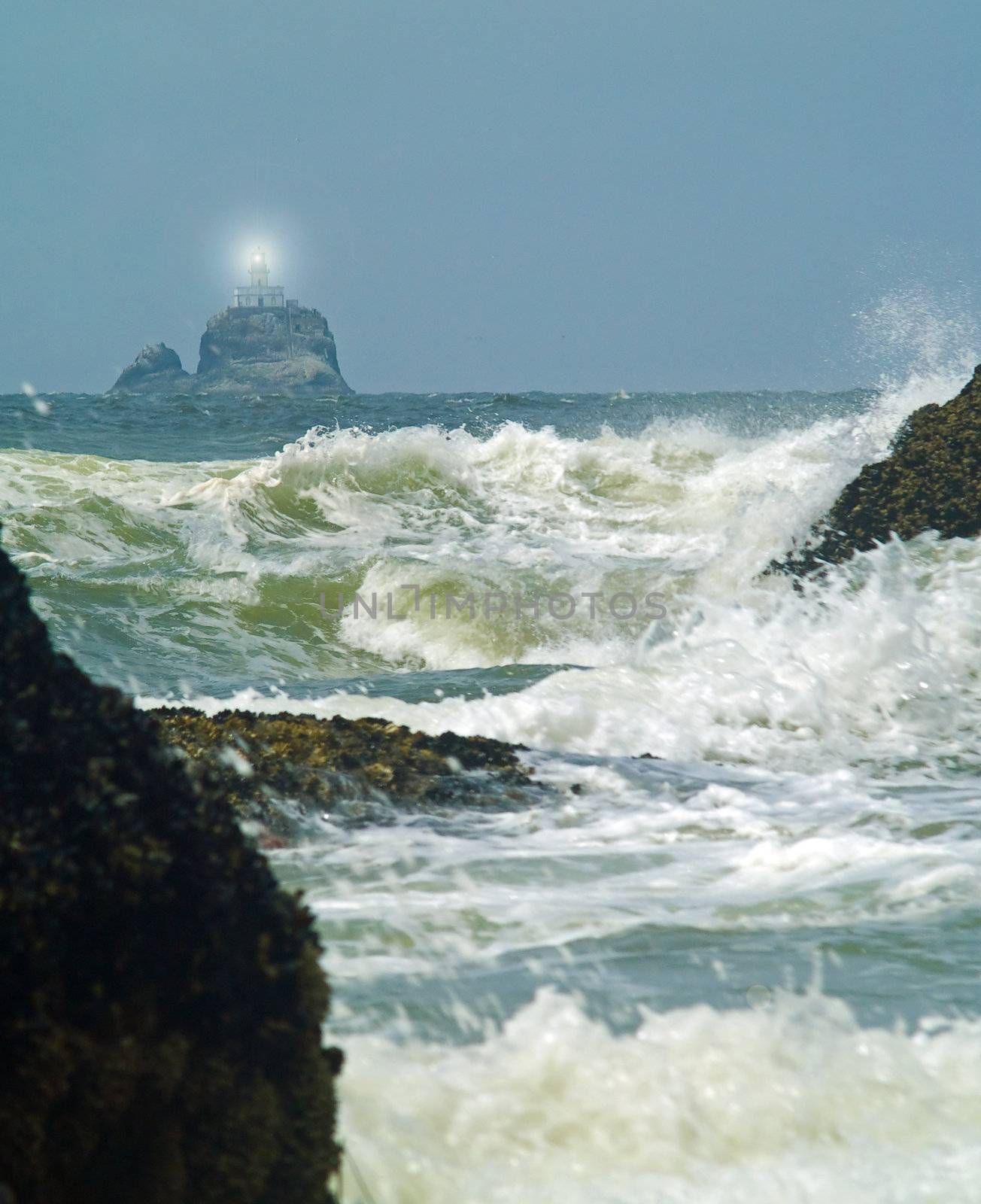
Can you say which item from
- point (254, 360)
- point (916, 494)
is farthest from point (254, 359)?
point (916, 494)

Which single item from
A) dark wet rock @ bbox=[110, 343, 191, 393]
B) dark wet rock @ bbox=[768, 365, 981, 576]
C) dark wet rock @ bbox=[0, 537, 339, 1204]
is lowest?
dark wet rock @ bbox=[0, 537, 339, 1204]

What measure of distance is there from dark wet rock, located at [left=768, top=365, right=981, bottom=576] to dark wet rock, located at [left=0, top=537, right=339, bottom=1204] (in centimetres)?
737

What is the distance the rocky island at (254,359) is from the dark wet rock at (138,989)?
356ft

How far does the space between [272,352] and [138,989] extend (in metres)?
119

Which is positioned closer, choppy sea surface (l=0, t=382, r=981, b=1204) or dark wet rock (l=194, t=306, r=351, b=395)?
choppy sea surface (l=0, t=382, r=981, b=1204)

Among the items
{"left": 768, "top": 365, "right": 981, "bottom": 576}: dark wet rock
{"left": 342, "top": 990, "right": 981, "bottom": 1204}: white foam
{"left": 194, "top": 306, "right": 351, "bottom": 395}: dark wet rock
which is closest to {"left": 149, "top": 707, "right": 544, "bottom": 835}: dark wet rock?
{"left": 342, "top": 990, "right": 981, "bottom": 1204}: white foam

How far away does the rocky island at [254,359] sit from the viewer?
110938 millimetres

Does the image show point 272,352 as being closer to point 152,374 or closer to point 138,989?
point 152,374

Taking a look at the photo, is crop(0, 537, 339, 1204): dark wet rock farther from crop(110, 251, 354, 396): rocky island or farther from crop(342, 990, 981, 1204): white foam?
crop(110, 251, 354, 396): rocky island

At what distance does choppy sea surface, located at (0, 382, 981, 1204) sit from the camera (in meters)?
2.29

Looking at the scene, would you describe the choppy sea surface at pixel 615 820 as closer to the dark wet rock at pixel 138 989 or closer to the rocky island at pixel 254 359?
the dark wet rock at pixel 138 989

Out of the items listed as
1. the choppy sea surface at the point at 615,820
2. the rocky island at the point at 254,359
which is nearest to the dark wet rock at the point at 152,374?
the rocky island at the point at 254,359

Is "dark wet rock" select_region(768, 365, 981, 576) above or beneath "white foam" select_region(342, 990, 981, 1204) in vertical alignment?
above

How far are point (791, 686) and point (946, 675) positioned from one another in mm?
954
